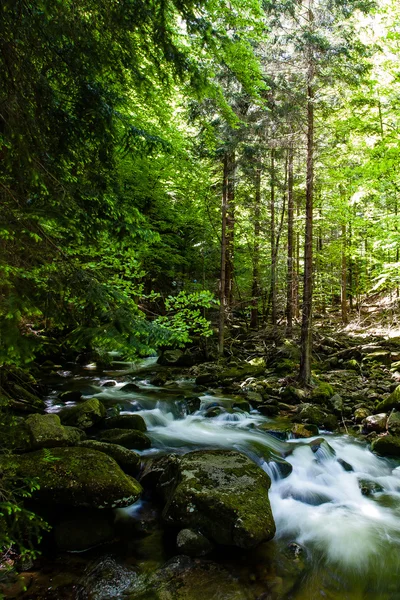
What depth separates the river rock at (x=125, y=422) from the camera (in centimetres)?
813

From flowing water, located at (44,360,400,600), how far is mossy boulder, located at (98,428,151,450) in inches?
9.0

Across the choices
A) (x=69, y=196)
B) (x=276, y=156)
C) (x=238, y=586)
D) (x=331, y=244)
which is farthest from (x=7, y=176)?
(x=331, y=244)

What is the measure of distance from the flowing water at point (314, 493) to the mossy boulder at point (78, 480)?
1739 millimetres

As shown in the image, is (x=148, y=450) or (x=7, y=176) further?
(x=148, y=450)

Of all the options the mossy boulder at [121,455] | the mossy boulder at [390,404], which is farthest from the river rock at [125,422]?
the mossy boulder at [390,404]

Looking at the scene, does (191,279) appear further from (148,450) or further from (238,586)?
(238,586)

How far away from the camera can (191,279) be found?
19.0 metres

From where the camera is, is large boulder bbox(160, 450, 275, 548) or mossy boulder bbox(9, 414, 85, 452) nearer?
large boulder bbox(160, 450, 275, 548)

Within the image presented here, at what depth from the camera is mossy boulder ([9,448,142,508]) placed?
4.82 metres

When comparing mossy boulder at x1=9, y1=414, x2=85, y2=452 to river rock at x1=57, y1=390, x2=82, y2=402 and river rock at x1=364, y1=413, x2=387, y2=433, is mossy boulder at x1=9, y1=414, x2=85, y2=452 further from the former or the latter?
river rock at x1=364, y1=413, x2=387, y2=433

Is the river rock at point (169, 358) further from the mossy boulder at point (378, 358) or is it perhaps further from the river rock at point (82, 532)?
the river rock at point (82, 532)

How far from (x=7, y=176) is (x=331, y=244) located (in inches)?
835

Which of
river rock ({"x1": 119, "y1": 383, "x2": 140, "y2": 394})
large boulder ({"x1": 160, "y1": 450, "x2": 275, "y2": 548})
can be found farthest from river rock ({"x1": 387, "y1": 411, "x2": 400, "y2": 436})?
river rock ({"x1": 119, "y1": 383, "x2": 140, "y2": 394})

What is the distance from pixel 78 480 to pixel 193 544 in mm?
1750
